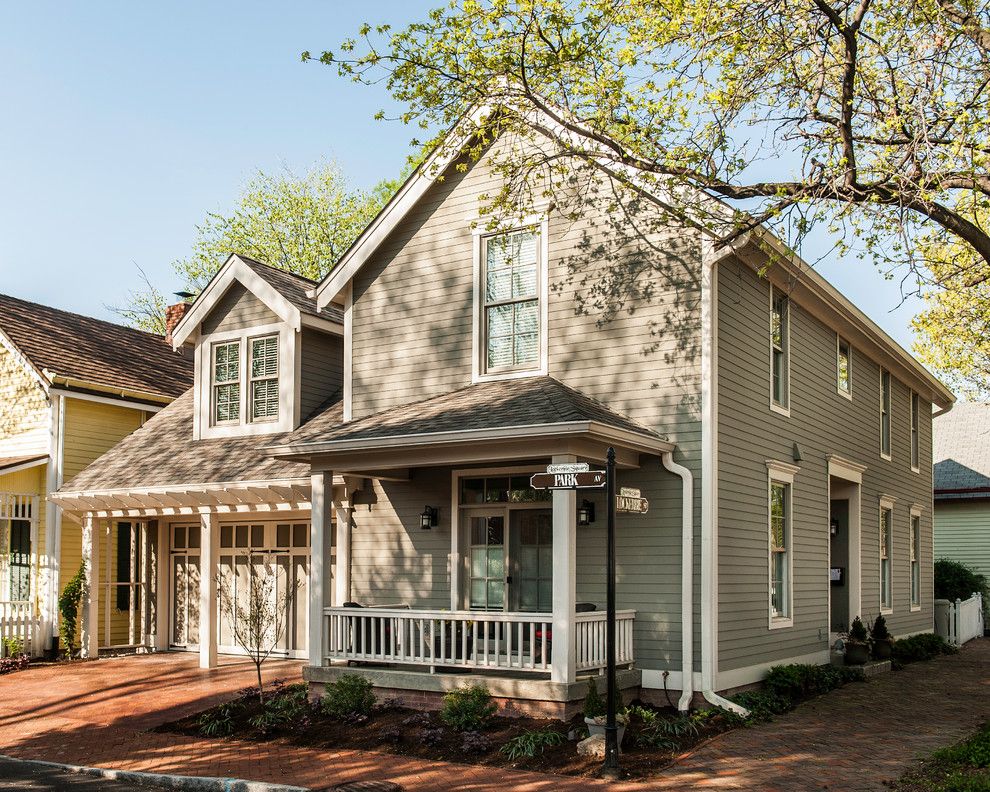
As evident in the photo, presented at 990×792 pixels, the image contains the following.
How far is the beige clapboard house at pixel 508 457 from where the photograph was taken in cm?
1338

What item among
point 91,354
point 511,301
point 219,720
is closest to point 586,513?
point 511,301

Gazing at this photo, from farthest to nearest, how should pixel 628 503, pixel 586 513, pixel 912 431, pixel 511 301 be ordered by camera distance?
1. pixel 912 431
2. pixel 511 301
3. pixel 586 513
4. pixel 628 503

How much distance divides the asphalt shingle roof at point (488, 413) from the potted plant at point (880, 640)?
831 cm

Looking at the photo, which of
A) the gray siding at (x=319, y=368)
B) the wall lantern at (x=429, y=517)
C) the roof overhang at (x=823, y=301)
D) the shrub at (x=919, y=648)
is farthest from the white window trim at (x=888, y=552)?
the gray siding at (x=319, y=368)

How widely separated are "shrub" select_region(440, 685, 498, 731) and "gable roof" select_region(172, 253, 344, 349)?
7.57 meters

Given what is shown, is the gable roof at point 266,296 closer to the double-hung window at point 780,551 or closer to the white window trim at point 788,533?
the white window trim at point 788,533

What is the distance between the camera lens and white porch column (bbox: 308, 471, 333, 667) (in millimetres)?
14430

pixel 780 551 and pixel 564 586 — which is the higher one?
pixel 780 551

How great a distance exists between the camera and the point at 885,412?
2262 cm

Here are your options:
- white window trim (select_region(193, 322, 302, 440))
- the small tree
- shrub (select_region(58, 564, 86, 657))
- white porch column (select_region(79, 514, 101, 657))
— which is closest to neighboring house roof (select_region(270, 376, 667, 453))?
white window trim (select_region(193, 322, 302, 440))

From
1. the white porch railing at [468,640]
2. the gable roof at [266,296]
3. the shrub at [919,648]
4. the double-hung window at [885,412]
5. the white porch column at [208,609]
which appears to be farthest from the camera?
the double-hung window at [885,412]

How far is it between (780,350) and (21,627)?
47.4ft

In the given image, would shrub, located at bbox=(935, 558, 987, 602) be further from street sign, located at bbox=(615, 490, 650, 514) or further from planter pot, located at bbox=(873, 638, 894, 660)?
street sign, located at bbox=(615, 490, 650, 514)

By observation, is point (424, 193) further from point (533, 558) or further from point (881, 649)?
point (881, 649)
